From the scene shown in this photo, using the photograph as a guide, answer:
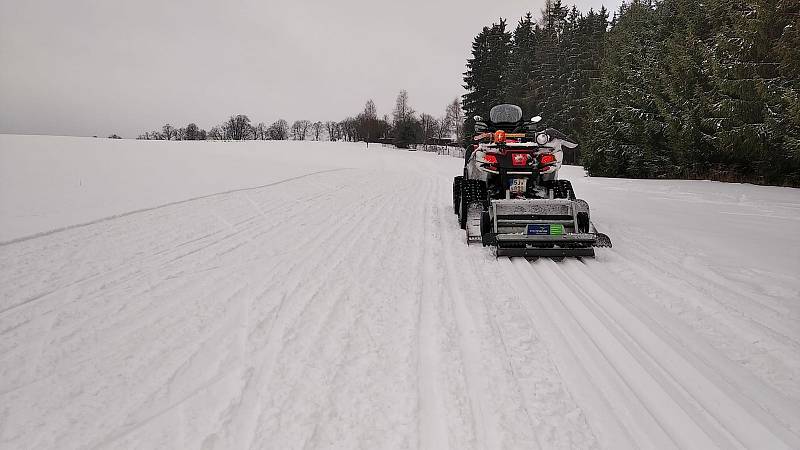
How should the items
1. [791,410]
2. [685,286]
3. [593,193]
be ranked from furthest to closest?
[593,193], [685,286], [791,410]

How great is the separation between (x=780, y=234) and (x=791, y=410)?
5.55 meters

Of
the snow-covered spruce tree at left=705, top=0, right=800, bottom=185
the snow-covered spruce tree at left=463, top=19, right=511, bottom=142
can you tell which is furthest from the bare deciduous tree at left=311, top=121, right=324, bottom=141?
the snow-covered spruce tree at left=705, top=0, right=800, bottom=185

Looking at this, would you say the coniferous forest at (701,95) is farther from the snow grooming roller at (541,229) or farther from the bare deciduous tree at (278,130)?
the bare deciduous tree at (278,130)

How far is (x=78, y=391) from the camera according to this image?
7.30ft

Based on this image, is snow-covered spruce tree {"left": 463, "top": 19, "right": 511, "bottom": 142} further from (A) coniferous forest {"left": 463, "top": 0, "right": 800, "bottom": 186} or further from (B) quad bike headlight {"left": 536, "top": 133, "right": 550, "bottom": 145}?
(B) quad bike headlight {"left": 536, "top": 133, "right": 550, "bottom": 145}

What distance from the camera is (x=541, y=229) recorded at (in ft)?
16.7

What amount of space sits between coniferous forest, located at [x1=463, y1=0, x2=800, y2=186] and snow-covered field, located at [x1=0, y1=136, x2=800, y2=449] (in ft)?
25.4

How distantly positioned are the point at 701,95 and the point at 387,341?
53.2ft

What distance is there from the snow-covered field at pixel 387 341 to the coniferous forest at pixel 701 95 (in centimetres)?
775

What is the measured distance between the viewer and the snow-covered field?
197 cm

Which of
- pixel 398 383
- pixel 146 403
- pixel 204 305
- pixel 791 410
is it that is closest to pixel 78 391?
pixel 146 403

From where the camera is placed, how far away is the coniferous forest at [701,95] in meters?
11.1

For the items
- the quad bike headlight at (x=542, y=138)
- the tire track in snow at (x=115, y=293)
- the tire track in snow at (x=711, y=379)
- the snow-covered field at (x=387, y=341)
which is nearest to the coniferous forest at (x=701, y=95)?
the snow-covered field at (x=387, y=341)

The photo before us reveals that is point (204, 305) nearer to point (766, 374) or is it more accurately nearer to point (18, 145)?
point (766, 374)
